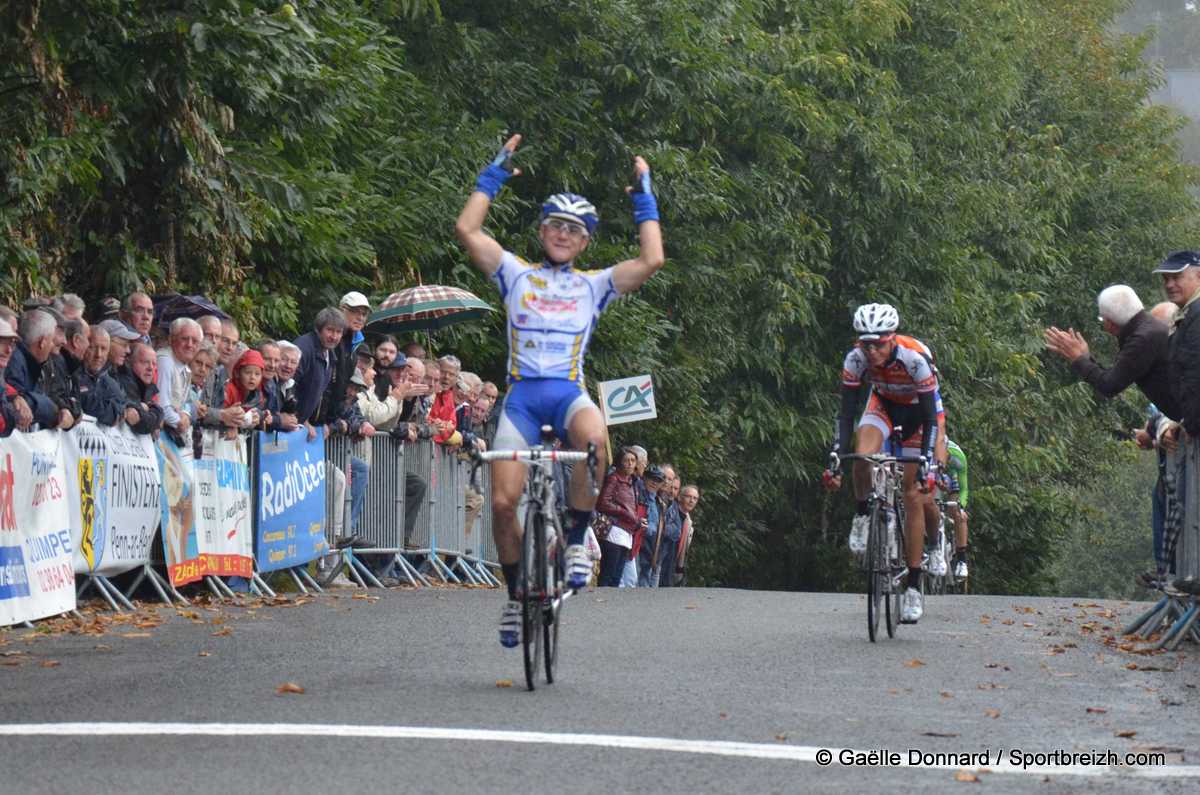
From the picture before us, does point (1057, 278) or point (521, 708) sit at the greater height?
point (1057, 278)

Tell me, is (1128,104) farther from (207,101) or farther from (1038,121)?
(207,101)

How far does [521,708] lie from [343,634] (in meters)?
4.07

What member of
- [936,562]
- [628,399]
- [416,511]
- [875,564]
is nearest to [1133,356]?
[875,564]

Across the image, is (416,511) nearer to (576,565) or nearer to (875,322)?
(875,322)

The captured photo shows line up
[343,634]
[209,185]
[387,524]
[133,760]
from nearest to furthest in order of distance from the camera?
[133,760] < [343,634] < [209,185] < [387,524]

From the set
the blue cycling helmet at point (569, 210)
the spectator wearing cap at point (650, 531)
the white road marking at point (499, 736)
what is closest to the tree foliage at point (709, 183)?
the spectator wearing cap at point (650, 531)

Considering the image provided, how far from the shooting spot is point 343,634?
13297 millimetres

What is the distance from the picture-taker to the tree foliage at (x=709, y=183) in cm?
1661

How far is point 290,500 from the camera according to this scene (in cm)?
1802

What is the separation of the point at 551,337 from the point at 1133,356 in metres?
4.75

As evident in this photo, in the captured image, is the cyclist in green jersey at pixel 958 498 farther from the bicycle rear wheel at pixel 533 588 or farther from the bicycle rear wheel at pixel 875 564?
the bicycle rear wheel at pixel 533 588

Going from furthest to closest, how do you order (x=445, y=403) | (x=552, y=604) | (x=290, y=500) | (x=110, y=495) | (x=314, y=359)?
(x=445, y=403) → (x=314, y=359) → (x=290, y=500) → (x=110, y=495) → (x=552, y=604)

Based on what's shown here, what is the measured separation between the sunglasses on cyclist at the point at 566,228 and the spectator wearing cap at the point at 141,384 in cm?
540

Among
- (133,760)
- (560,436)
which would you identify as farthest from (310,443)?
(133,760)
